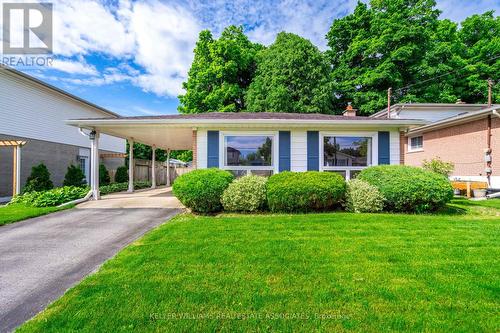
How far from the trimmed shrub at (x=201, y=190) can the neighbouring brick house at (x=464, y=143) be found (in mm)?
6659

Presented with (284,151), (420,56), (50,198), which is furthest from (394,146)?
(420,56)

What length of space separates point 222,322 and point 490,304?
2.69 m

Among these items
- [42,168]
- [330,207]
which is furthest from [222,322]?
[42,168]

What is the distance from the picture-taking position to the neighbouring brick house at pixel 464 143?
36.7ft

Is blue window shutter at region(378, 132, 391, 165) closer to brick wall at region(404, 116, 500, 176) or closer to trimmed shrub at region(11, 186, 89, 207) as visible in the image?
brick wall at region(404, 116, 500, 176)

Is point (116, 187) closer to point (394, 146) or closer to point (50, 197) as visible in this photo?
point (50, 197)

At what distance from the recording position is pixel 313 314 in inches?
92.0

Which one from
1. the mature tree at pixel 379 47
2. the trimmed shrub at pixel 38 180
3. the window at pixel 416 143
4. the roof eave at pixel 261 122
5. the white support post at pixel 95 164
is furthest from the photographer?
the mature tree at pixel 379 47

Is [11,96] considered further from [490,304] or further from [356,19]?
[356,19]

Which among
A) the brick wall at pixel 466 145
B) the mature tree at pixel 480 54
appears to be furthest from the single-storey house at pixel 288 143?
the mature tree at pixel 480 54

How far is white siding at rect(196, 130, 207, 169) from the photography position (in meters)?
8.43

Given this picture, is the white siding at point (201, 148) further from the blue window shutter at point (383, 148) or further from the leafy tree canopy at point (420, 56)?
the leafy tree canopy at point (420, 56)

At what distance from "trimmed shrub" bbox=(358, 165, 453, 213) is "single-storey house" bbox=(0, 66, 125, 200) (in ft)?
40.8

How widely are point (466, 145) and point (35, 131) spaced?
22003 mm
